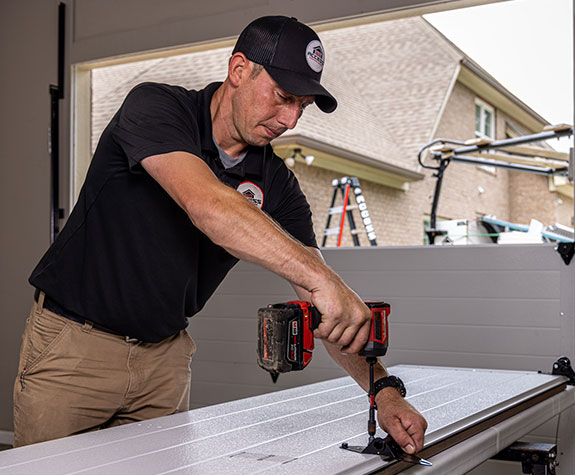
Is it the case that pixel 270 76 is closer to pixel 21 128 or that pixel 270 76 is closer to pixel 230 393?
pixel 230 393

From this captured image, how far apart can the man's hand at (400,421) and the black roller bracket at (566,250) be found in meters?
2.05

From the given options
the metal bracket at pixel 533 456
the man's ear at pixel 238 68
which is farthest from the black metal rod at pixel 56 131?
the metal bracket at pixel 533 456

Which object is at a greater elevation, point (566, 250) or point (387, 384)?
point (566, 250)

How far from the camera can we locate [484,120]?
6.02 meters

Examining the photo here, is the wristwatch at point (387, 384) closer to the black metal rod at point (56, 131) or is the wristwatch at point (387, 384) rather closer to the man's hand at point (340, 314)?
the man's hand at point (340, 314)

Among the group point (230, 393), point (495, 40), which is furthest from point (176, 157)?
point (495, 40)

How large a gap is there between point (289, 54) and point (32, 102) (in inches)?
125

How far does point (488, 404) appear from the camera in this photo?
6.19 feet

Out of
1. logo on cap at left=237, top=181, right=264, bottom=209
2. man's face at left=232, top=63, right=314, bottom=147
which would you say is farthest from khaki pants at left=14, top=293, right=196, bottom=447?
man's face at left=232, top=63, right=314, bottom=147

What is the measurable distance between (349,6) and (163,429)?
2.58m

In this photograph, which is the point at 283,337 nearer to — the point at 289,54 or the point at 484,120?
the point at 289,54

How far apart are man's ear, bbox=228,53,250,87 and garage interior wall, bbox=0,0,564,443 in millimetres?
2421

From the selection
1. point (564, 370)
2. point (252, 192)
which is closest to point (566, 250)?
point (564, 370)

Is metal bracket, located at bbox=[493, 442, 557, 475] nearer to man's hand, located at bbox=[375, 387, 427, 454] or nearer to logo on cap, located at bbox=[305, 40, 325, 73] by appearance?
man's hand, located at bbox=[375, 387, 427, 454]
